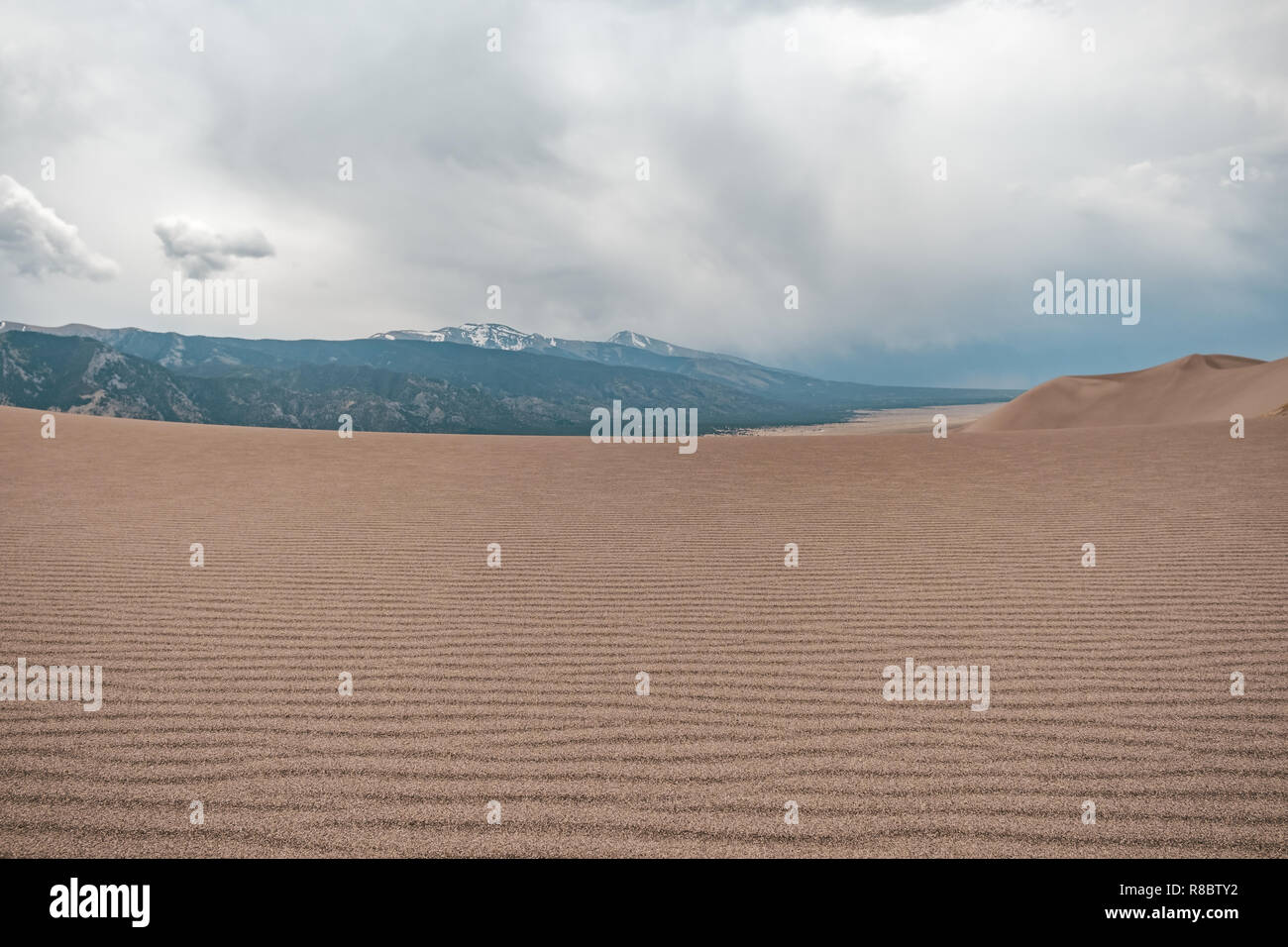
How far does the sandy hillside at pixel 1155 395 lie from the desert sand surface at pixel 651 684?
53.9 m

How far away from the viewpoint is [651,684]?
5.30 meters

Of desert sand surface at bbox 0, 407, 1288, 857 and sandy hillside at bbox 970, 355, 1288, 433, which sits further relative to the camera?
sandy hillside at bbox 970, 355, 1288, 433

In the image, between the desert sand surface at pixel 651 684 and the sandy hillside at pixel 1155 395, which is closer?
the desert sand surface at pixel 651 684

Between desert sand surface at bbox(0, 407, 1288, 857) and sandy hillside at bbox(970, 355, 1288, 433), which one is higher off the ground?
sandy hillside at bbox(970, 355, 1288, 433)

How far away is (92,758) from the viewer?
418 cm

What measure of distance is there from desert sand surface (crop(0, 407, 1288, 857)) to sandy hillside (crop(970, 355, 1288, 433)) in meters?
53.9

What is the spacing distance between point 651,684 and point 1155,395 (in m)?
82.3

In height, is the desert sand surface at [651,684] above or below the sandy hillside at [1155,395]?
below

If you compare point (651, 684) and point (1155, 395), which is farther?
point (1155, 395)

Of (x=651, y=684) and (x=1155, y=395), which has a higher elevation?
(x=1155, y=395)

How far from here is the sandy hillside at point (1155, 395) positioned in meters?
56.2

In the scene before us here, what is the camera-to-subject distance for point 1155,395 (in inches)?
2781

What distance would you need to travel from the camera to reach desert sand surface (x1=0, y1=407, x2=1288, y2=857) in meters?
3.61
